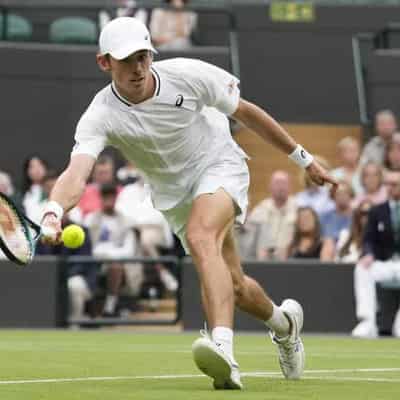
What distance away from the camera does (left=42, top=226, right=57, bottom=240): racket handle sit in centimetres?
682

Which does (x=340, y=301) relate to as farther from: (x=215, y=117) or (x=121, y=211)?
(x=215, y=117)

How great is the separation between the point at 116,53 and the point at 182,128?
699 millimetres

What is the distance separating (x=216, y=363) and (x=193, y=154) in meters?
1.45

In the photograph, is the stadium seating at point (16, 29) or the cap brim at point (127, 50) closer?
the cap brim at point (127, 50)

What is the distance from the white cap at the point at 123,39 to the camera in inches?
305

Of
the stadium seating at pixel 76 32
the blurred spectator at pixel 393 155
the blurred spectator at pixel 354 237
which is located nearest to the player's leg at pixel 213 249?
the blurred spectator at pixel 354 237

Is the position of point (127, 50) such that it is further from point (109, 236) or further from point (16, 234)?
point (109, 236)

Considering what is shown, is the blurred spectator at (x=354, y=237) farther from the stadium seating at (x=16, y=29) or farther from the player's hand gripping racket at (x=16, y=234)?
the player's hand gripping racket at (x=16, y=234)

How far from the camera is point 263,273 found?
16.3 meters

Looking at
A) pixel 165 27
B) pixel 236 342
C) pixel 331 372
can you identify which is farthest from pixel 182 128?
pixel 165 27

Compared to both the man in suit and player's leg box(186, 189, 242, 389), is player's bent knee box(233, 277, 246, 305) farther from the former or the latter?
the man in suit

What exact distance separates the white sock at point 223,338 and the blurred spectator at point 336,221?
9046mm

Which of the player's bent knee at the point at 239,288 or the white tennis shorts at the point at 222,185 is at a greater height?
the white tennis shorts at the point at 222,185

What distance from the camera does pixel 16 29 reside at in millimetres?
19781
